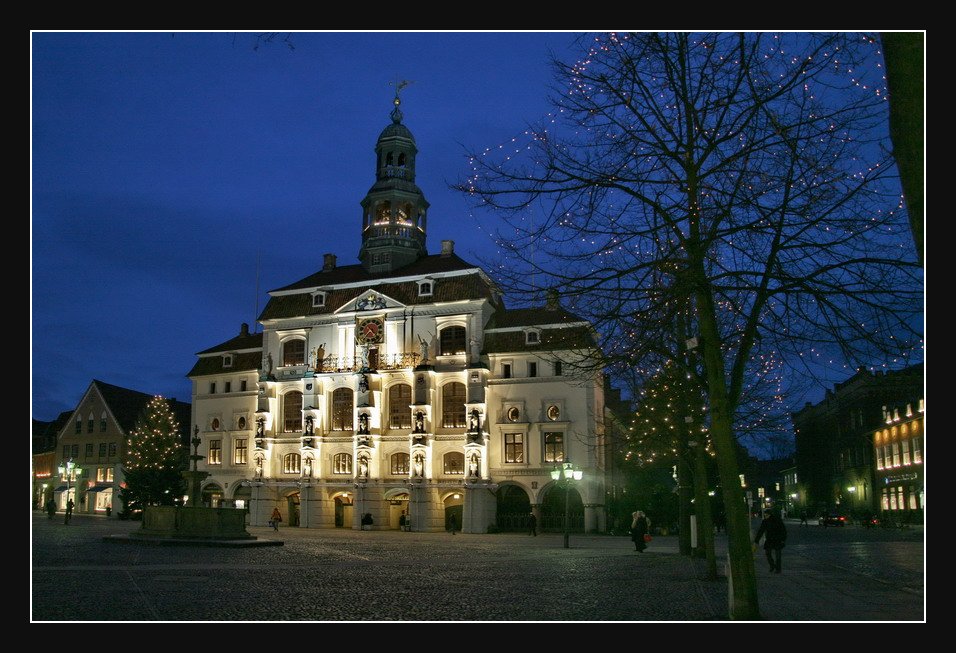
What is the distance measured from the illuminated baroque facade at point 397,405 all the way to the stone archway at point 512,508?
92 millimetres

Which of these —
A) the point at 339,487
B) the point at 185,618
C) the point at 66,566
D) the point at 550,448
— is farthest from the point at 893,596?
the point at 339,487

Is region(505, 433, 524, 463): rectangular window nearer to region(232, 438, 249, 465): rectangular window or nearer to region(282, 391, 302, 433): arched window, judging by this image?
region(282, 391, 302, 433): arched window

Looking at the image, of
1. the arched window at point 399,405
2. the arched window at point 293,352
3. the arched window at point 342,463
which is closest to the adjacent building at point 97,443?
the arched window at point 293,352

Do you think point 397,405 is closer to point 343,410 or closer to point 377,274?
point 343,410

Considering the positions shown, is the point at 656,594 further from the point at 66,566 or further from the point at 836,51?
the point at 66,566

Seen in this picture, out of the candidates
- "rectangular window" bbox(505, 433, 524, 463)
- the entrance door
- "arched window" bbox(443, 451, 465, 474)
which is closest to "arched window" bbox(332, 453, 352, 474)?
the entrance door

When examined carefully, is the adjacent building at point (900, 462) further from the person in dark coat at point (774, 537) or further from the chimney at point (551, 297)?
the chimney at point (551, 297)

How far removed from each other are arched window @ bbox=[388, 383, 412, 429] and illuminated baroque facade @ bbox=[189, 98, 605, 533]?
0.10 m

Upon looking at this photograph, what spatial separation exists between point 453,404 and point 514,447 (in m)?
5.25

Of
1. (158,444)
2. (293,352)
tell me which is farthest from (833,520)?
(158,444)

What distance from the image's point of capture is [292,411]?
65750 mm

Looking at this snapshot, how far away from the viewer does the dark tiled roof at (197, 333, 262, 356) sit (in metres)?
71.0

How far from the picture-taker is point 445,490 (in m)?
60.1

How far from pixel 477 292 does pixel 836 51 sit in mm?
50122
